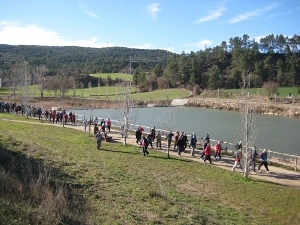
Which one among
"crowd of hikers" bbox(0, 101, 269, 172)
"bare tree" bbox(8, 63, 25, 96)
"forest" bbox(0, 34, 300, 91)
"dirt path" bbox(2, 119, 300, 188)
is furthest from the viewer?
"forest" bbox(0, 34, 300, 91)

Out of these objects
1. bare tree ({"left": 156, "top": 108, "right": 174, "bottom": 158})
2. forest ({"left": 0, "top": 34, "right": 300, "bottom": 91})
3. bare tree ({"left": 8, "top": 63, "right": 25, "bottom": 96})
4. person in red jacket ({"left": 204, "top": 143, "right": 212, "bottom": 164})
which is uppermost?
forest ({"left": 0, "top": 34, "right": 300, "bottom": 91})

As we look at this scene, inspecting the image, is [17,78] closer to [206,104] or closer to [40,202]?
[206,104]

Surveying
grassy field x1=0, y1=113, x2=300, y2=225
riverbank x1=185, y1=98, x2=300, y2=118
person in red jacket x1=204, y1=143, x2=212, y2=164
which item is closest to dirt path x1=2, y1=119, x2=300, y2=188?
person in red jacket x1=204, y1=143, x2=212, y2=164

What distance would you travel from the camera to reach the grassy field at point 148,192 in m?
10.0

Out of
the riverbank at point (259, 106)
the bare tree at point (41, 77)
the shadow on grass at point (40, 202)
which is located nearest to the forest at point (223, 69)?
the bare tree at point (41, 77)

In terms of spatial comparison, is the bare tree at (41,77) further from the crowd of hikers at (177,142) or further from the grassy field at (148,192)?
the grassy field at (148,192)

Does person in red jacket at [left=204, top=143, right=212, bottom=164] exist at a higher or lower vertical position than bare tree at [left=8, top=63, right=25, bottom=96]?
lower

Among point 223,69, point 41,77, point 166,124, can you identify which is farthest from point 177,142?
point 223,69

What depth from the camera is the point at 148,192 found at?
12836mm

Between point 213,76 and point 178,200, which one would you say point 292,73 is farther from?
point 178,200

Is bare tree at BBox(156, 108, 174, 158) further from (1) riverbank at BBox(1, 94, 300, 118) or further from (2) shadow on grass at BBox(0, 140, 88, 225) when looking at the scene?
(1) riverbank at BBox(1, 94, 300, 118)

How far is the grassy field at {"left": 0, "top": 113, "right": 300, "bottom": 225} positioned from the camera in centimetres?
1001

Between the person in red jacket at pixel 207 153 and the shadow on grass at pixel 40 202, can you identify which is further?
the person in red jacket at pixel 207 153

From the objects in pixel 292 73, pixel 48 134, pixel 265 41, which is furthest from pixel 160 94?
pixel 48 134
